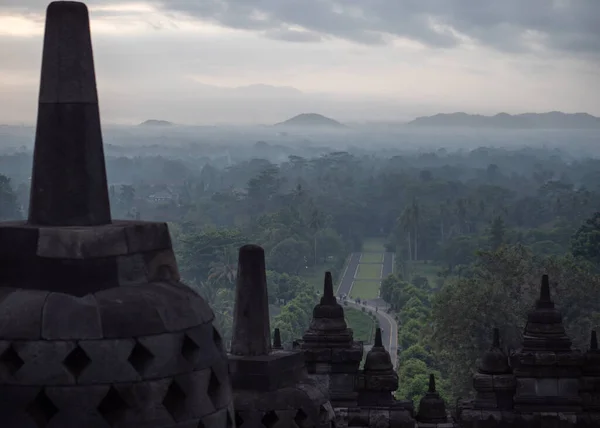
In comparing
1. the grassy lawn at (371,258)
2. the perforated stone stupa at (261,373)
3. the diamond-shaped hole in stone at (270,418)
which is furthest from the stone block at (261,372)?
the grassy lawn at (371,258)

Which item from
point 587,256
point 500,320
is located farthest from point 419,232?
point 500,320

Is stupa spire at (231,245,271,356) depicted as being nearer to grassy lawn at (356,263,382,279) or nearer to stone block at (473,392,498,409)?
stone block at (473,392,498,409)

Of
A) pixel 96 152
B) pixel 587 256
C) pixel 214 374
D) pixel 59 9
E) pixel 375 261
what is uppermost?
pixel 59 9

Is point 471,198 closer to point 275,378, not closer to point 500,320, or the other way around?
point 500,320

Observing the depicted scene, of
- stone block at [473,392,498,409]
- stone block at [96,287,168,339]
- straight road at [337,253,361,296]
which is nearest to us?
stone block at [96,287,168,339]

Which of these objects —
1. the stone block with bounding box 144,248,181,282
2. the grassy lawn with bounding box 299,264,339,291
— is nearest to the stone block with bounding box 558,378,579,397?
the stone block with bounding box 144,248,181,282
